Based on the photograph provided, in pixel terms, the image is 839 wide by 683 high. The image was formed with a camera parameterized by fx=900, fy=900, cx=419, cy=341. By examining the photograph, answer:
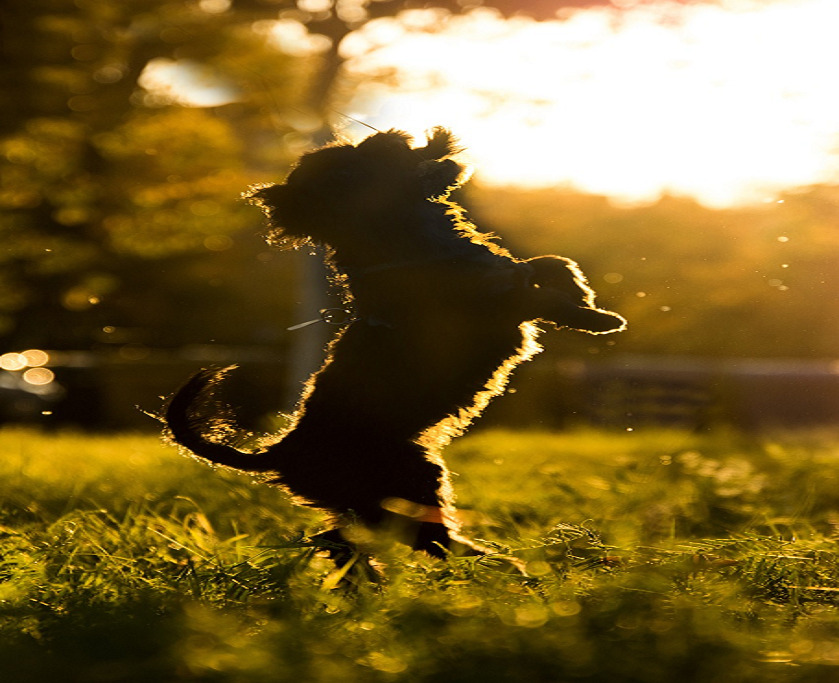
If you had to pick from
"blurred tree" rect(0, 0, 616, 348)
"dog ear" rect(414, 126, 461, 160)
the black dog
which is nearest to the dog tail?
the black dog

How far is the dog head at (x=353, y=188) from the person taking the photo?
3371 mm

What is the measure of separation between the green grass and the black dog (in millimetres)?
268

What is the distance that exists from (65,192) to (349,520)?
9.84 metres

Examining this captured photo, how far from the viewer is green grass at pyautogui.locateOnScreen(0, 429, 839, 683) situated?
8.00 ft

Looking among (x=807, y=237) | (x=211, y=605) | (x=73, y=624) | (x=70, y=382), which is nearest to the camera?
(x=73, y=624)

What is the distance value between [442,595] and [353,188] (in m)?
1.51

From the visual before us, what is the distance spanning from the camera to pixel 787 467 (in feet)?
20.8

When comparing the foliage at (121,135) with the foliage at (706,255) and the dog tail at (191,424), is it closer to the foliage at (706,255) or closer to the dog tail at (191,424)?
the foliage at (706,255)

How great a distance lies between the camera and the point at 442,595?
9.77 feet

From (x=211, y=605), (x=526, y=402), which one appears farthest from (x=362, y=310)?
(x=526, y=402)

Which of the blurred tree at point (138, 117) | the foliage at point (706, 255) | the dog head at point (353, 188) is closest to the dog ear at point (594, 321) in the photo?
the dog head at point (353, 188)

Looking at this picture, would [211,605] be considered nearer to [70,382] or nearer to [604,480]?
[604,480]

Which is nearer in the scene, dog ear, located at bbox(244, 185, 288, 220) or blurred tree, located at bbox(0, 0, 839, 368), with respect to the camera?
dog ear, located at bbox(244, 185, 288, 220)

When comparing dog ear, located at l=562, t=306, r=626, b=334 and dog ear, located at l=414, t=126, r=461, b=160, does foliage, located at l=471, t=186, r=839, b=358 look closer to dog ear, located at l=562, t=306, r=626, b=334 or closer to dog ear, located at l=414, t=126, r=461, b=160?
dog ear, located at l=562, t=306, r=626, b=334
